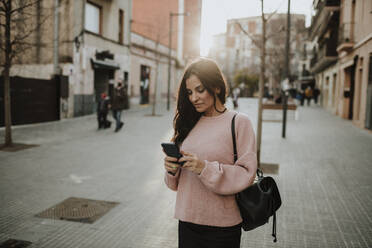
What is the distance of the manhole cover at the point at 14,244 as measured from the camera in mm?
3920

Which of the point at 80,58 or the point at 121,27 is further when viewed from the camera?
the point at 121,27

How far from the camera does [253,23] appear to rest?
7881cm

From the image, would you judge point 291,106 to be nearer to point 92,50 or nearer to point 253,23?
point 92,50

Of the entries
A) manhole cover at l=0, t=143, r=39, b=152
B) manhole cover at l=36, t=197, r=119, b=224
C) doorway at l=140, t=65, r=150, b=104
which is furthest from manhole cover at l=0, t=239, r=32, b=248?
doorway at l=140, t=65, r=150, b=104

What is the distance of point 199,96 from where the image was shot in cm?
Answer: 211

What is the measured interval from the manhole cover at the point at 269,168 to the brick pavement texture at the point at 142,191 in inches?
5.9

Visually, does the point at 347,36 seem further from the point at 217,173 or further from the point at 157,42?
Answer: the point at 217,173

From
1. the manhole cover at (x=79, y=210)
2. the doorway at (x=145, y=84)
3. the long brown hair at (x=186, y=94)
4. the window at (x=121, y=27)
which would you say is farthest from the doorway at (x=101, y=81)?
the long brown hair at (x=186, y=94)

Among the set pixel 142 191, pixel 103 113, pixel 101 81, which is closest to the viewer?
pixel 142 191

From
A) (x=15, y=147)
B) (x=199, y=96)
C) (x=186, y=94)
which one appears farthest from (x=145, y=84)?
(x=199, y=96)

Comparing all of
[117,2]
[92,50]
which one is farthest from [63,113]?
[117,2]

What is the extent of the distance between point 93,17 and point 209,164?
73.3ft

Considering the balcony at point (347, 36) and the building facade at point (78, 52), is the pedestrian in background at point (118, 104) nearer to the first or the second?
the building facade at point (78, 52)

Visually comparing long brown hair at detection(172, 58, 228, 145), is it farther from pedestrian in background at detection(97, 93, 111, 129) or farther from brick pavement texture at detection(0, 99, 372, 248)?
pedestrian in background at detection(97, 93, 111, 129)
